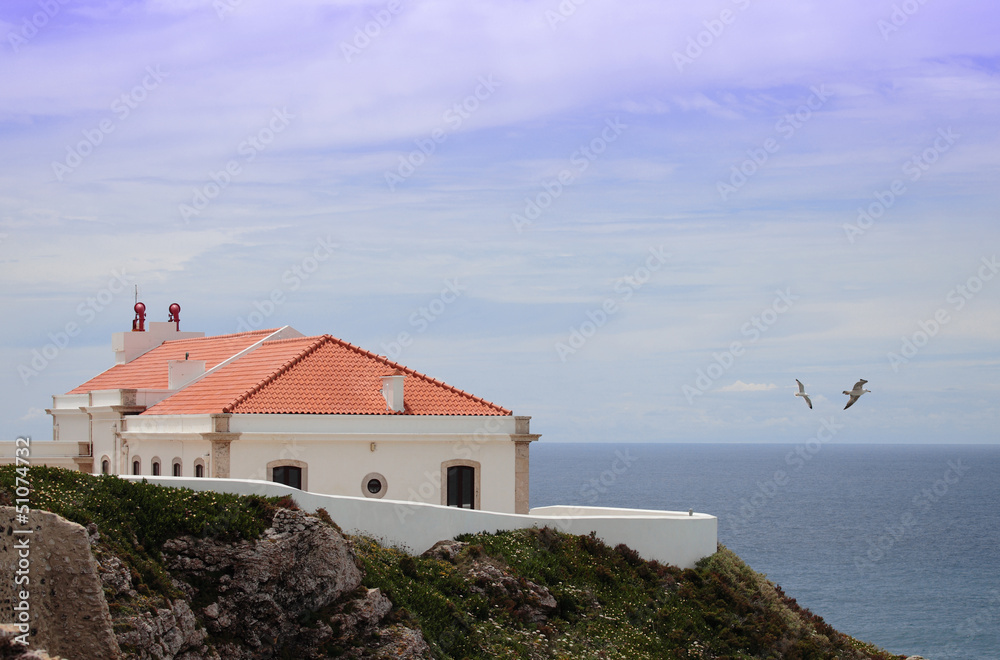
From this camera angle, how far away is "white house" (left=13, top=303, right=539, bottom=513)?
119ft

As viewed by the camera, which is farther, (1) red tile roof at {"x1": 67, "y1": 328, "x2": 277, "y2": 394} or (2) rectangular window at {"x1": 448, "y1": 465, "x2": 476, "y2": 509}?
(1) red tile roof at {"x1": 67, "y1": 328, "x2": 277, "y2": 394}

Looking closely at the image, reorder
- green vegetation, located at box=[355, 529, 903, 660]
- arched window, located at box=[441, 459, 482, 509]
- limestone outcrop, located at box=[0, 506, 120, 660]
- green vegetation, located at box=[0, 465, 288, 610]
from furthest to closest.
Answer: arched window, located at box=[441, 459, 482, 509], green vegetation, located at box=[355, 529, 903, 660], green vegetation, located at box=[0, 465, 288, 610], limestone outcrop, located at box=[0, 506, 120, 660]

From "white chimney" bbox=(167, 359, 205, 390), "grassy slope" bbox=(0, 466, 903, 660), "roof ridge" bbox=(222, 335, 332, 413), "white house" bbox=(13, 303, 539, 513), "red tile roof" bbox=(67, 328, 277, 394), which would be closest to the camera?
"grassy slope" bbox=(0, 466, 903, 660)

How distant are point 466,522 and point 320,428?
633cm

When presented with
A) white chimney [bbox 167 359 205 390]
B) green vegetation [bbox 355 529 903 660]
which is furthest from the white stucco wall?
white chimney [bbox 167 359 205 390]

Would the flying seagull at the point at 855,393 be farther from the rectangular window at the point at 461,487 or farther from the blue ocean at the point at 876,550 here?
the blue ocean at the point at 876,550

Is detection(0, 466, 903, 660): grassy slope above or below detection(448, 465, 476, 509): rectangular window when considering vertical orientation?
below

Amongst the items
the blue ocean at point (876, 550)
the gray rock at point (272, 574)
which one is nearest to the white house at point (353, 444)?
the gray rock at point (272, 574)

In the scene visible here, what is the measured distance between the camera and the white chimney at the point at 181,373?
43.0m

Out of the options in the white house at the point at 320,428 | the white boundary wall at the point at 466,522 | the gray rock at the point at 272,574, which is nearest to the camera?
the gray rock at the point at 272,574

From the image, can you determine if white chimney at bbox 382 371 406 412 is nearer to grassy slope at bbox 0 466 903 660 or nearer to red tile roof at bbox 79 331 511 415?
red tile roof at bbox 79 331 511 415

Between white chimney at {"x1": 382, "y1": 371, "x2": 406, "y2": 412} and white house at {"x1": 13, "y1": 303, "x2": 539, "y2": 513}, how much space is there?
45 millimetres

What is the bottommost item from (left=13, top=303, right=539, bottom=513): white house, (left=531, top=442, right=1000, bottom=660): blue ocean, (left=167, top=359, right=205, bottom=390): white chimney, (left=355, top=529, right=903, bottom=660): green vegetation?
(left=531, top=442, right=1000, bottom=660): blue ocean

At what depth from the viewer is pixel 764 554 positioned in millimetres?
98438
